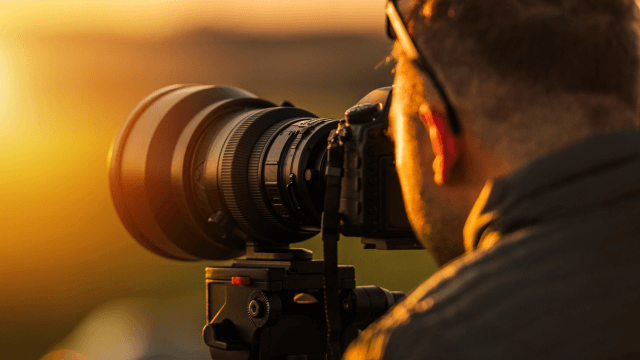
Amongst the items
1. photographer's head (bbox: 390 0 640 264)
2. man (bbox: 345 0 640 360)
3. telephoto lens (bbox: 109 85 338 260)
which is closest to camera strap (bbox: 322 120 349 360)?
telephoto lens (bbox: 109 85 338 260)

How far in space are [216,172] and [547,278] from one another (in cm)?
141

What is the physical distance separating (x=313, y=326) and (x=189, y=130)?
664mm

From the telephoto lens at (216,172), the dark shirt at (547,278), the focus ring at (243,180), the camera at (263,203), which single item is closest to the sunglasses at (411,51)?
the dark shirt at (547,278)

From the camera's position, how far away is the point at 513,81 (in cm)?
73

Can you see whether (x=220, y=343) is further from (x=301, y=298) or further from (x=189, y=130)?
(x=189, y=130)

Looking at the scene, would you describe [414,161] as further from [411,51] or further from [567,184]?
[567,184]

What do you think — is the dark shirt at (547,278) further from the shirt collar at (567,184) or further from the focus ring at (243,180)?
the focus ring at (243,180)

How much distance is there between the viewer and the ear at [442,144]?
0.81 m

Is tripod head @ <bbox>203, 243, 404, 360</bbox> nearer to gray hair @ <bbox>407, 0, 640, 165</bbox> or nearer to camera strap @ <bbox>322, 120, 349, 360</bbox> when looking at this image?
camera strap @ <bbox>322, 120, 349, 360</bbox>

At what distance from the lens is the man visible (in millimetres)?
576

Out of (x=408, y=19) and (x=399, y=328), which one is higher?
(x=408, y=19)

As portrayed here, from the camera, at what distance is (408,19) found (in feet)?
2.91

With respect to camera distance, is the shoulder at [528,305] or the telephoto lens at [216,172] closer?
the shoulder at [528,305]

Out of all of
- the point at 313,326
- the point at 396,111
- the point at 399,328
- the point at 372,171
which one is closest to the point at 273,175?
the point at 372,171
